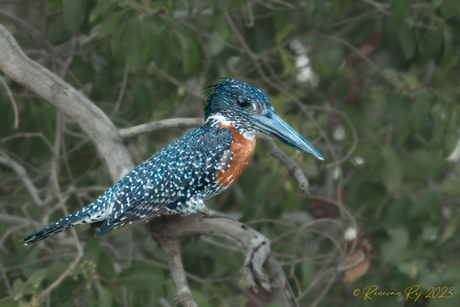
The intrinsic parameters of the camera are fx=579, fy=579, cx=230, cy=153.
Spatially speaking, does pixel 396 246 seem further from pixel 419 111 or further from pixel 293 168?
pixel 293 168

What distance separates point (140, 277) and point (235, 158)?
43.1 inches

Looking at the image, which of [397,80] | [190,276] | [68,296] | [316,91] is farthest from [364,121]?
[68,296]

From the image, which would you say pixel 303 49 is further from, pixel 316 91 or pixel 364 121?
pixel 364 121

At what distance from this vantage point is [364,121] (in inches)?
176

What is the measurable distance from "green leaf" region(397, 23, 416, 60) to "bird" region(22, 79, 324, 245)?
1.82 metres

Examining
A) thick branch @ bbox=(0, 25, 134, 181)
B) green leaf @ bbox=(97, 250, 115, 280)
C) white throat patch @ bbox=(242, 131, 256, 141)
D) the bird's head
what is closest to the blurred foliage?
green leaf @ bbox=(97, 250, 115, 280)

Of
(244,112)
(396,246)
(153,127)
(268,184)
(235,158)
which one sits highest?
(153,127)

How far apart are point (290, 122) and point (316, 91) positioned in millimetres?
1499

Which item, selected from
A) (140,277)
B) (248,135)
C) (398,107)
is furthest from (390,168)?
(140,277)

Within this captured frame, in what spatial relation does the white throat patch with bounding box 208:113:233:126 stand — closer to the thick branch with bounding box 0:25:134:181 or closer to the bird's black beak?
the bird's black beak

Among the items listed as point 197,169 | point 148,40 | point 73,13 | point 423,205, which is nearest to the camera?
point 197,169

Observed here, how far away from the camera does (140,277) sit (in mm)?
3189

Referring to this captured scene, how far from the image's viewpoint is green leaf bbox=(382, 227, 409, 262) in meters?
3.96

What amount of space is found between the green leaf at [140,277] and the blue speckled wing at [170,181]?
83 cm
